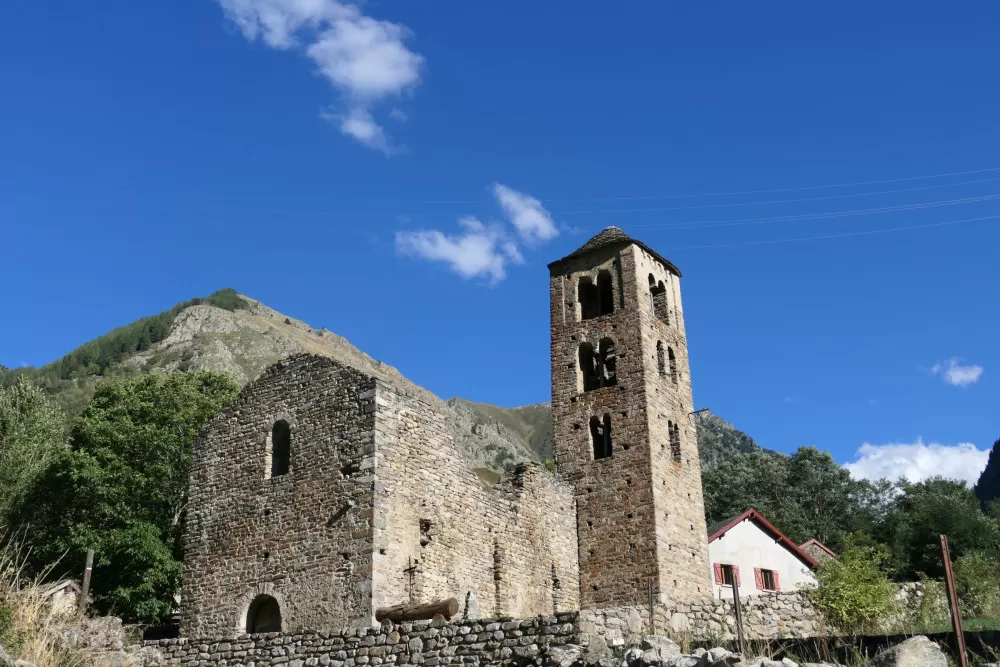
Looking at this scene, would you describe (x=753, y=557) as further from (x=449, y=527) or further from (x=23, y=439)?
(x=23, y=439)

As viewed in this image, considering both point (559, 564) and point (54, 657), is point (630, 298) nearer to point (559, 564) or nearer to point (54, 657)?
point (559, 564)

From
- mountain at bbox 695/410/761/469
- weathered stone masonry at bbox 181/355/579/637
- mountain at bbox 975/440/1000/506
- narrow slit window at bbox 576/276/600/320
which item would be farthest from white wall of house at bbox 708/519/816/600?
mountain at bbox 975/440/1000/506

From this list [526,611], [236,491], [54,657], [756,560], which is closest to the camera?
[54,657]

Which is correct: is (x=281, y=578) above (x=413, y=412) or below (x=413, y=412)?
below

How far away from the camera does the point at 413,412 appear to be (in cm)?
2166

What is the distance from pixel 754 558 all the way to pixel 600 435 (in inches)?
442

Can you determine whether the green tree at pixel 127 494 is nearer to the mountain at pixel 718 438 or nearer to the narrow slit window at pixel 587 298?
the narrow slit window at pixel 587 298

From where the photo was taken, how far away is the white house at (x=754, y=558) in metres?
35.8

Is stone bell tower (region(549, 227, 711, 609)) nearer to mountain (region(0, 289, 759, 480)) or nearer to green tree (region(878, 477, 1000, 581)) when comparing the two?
green tree (region(878, 477, 1000, 581))

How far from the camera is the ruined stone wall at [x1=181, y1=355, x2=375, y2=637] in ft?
65.1

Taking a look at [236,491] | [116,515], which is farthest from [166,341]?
[236,491]

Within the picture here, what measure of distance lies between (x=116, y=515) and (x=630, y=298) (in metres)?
18.8

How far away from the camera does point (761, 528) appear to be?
38.7 metres

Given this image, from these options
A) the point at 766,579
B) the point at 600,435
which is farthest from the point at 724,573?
the point at 600,435
